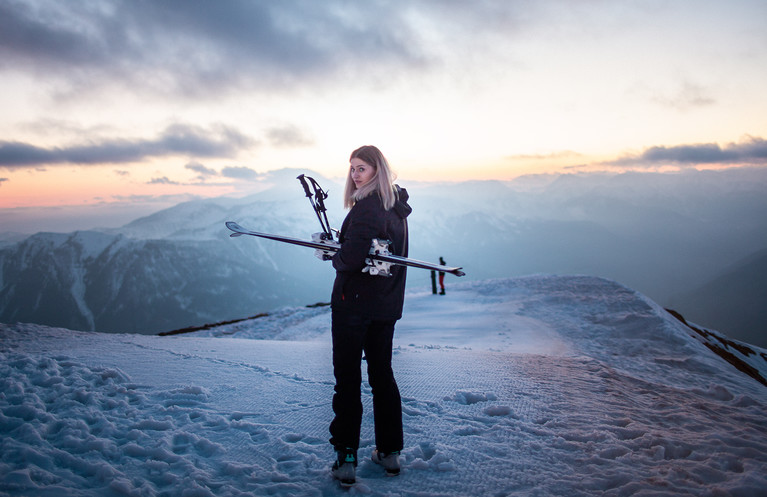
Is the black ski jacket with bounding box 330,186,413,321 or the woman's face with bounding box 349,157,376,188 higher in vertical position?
the woman's face with bounding box 349,157,376,188

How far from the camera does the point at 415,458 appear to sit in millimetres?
3621

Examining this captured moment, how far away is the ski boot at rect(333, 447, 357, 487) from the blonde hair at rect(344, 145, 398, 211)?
2108 millimetres

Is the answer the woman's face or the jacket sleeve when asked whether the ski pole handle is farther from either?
the jacket sleeve

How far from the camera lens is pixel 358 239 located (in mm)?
3152

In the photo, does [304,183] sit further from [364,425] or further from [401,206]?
[364,425]

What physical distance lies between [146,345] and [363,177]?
689 centimetres

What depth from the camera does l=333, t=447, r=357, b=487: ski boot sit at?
3150 millimetres

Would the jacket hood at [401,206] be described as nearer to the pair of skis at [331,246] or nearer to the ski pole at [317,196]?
the pair of skis at [331,246]

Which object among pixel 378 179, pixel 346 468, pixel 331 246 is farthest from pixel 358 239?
pixel 346 468

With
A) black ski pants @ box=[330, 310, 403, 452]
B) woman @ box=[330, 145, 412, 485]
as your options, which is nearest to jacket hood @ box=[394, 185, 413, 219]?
woman @ box=[330, 145, 412, 485]

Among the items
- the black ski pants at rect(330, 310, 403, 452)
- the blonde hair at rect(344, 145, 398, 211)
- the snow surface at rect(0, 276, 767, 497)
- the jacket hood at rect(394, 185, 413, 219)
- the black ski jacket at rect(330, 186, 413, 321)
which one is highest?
the blonde hair at rect(344, 145, 398, 211)

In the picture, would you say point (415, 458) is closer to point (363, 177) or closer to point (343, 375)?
point (343, 375)

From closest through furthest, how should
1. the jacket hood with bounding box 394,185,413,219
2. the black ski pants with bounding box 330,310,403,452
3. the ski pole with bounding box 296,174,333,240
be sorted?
1. the black ski pants with bounding box 330,310,403,452
2. the jacket hood with bounding box 394,185,413,219
3. the ski pole with bounding box 296,174,333,240

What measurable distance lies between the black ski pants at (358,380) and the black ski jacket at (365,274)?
0.33ft
